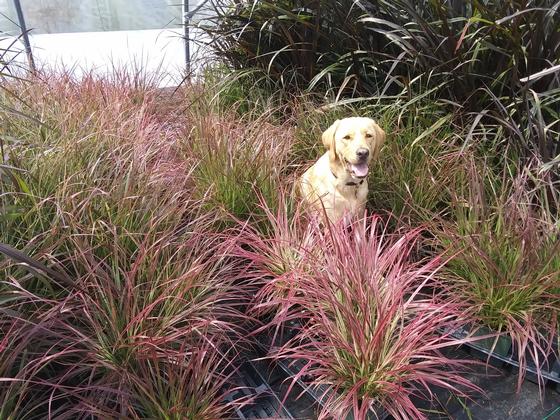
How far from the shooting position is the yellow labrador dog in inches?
65.0

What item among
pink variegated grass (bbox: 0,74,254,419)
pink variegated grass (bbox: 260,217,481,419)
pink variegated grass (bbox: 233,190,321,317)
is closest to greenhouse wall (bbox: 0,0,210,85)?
pink variegated grass (bbox: 0,74,254,419)

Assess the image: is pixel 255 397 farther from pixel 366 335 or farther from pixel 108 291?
pixel 108 291

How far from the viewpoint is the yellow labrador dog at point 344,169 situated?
1650 millimetres

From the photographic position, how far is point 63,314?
1313 millimetres

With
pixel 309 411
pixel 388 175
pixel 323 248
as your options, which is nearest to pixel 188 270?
A: pixel 323 248

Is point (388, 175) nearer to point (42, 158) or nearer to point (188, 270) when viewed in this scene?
point (188, 270)

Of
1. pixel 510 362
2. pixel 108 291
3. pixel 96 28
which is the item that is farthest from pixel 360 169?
pixel 96 28

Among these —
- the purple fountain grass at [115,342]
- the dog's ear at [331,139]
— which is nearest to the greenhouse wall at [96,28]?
the dog's ear at [331,139]

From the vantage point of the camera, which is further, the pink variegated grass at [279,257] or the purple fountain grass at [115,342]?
the pink variegated grass at [279,257]

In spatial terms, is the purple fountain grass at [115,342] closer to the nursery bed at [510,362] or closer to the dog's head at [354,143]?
the dog's head at [354,143]

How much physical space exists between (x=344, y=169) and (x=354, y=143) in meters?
0.12

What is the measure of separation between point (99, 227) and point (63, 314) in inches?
12.2

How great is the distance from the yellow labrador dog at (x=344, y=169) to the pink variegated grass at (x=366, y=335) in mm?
233

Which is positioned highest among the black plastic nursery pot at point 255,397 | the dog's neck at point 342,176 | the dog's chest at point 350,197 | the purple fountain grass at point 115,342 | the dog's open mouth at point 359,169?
the dog's open mouth at point 359,169
